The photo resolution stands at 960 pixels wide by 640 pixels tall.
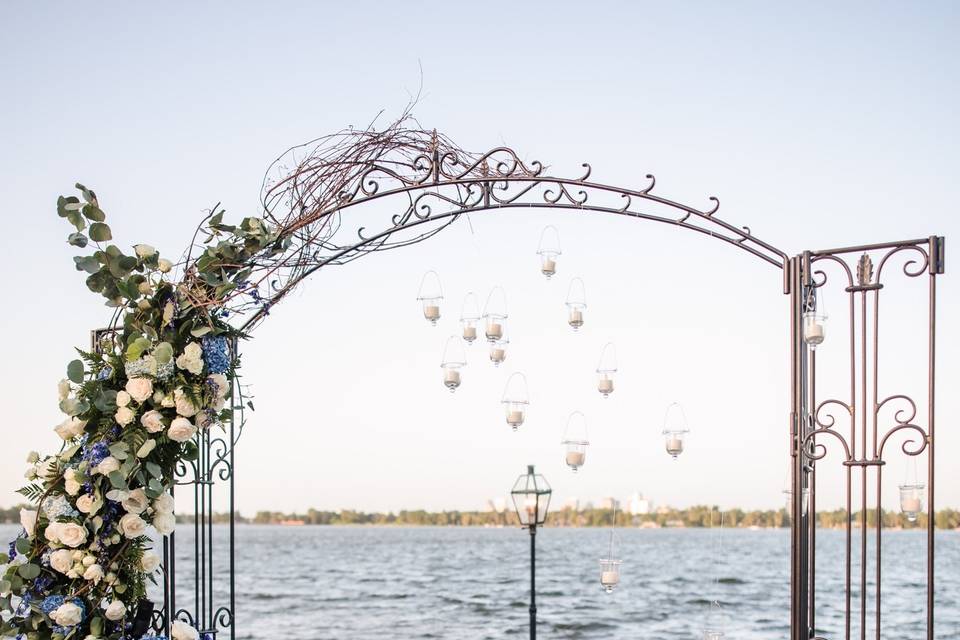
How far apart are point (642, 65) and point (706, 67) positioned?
66 cm

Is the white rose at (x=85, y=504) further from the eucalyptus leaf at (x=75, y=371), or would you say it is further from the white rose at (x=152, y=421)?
the eucalyptus leaf at (x=75, y=371)

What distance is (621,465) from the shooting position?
3409 cm

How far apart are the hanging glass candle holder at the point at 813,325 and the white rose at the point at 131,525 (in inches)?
104

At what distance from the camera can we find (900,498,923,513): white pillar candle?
4070 millimetres

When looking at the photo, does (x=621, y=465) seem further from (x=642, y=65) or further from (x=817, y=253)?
(x=817, y=253)

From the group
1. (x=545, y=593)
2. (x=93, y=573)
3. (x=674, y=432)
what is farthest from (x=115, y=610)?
(x=545, y=593)

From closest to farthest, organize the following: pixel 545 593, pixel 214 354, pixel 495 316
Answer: pixel 214 354 < pixel 495 316 < pixel 545 593

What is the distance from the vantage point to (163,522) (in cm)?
399

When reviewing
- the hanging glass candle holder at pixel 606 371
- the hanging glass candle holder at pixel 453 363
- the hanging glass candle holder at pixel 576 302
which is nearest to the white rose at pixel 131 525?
the hanging glass candle holder at pixel 453 363

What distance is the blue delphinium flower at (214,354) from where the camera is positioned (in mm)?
4086

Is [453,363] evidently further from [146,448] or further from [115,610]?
[115,610]

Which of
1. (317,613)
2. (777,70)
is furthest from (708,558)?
(777,70)

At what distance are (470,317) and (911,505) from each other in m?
2.76

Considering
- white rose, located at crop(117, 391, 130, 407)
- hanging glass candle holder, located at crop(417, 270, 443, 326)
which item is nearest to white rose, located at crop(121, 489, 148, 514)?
white rose, located at crop(117, 391, 130, 407)
